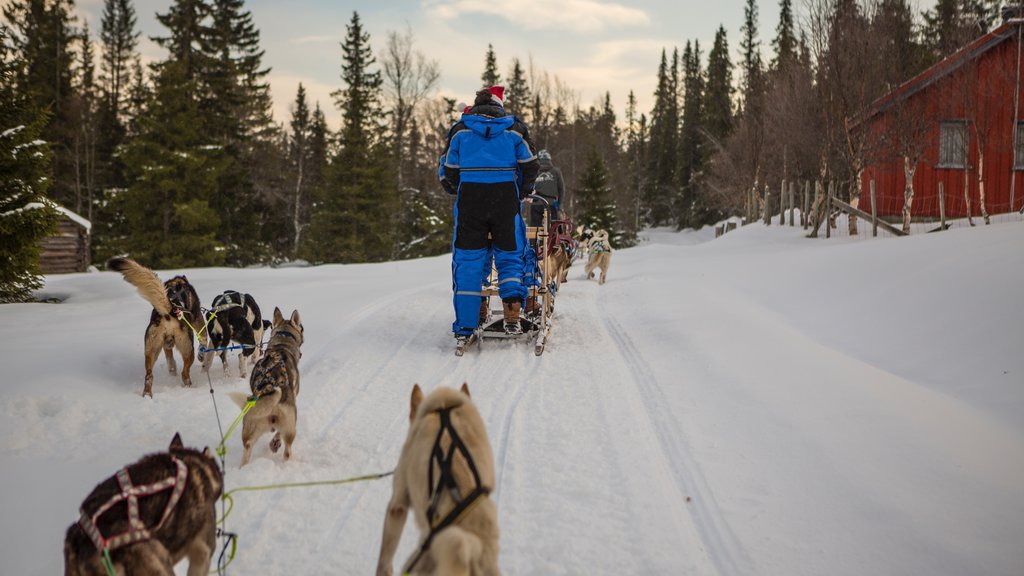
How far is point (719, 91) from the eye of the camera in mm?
52406

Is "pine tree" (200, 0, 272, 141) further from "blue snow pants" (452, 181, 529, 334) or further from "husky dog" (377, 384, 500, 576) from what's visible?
"husky dog" (377, 384, 500, 576)

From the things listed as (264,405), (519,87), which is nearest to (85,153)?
(519,87)

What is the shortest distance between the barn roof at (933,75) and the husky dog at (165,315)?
15.5 metres

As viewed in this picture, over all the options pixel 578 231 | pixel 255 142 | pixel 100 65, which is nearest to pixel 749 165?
pixel 578 231

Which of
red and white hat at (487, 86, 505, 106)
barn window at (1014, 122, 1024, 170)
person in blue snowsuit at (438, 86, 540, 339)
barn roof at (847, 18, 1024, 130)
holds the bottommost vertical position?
person in blue snowsuit at (438, 86, 540, 339)

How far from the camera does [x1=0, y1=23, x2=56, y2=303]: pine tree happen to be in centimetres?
865

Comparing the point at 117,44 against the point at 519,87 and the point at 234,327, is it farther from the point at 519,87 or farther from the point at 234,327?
the point at 234,327

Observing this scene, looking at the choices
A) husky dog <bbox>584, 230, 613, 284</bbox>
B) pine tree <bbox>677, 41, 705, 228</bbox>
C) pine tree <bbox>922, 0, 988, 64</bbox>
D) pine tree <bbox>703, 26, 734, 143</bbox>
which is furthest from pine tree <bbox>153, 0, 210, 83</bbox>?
pine tree <bbox>677, 41, 705, 228</bbox>

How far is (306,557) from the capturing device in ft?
9.18

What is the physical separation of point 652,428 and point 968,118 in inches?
639

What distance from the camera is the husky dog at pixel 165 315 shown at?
4973 mm

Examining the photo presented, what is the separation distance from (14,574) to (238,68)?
30454 millimetres

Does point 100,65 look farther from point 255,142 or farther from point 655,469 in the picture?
point 655,469

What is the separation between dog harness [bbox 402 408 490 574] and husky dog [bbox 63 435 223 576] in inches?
36.5
